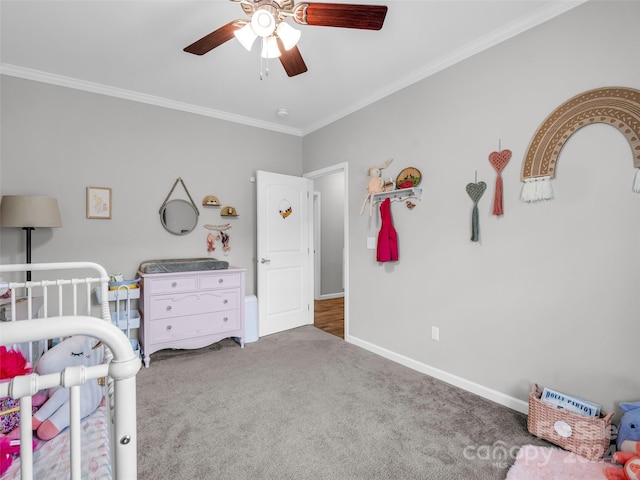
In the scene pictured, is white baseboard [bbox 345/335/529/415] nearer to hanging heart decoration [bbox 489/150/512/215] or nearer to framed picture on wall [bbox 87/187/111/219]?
hanging heart decoration [bbox 489/150/512/215]

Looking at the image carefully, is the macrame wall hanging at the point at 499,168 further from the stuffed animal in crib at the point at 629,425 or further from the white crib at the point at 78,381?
the white crib at the point at 78,381

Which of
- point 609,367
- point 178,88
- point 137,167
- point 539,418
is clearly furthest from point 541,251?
point 137,167

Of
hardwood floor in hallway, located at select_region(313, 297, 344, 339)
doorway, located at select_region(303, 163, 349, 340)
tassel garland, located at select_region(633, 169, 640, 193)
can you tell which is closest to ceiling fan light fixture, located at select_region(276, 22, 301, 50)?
tassel garland, located at select_region(633, 169, 640, 193)

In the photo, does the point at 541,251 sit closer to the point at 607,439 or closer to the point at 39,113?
the point at 607,439

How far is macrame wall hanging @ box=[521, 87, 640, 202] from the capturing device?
5.73 feet

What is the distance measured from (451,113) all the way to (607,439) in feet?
7.48

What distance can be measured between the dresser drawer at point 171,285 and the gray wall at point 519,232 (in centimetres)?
180

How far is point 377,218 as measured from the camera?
327cm

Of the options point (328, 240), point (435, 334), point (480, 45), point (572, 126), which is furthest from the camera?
point (328, 240)

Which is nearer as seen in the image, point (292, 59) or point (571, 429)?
point (571, 429)

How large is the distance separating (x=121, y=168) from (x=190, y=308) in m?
1.54

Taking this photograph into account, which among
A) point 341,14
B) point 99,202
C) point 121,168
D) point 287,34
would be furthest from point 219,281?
point 341,14

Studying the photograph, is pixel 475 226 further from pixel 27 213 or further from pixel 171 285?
pixel 27 213

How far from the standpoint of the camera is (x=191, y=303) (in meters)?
3.15
